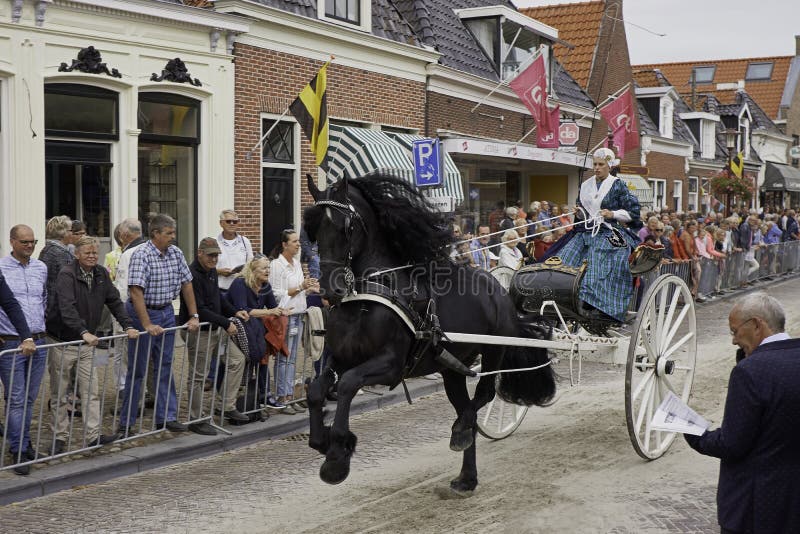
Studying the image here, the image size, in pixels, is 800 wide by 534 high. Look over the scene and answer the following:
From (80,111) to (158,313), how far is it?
15.9 ft

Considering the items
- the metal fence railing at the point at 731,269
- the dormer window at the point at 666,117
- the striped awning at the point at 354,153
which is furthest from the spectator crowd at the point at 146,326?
the dormer window at the point at 666,117

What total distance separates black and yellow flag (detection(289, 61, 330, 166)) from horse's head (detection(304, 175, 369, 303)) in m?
7.70

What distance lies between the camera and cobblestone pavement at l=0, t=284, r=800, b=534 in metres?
5.35

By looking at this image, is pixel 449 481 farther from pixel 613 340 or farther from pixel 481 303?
pixel 613 340

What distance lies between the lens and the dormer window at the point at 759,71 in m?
50.1

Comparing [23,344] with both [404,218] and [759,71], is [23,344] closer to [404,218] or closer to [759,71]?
[404,218]

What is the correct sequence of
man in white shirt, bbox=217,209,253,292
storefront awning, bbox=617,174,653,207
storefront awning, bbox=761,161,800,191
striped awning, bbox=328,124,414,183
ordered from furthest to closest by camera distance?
storefront awning, bbox=761,161,800,191 < storefront awning, bbox=617,174,653,207 < striped awning, bbox=328,124,414,183 < man in white shirt, bbox=217,209,253,292

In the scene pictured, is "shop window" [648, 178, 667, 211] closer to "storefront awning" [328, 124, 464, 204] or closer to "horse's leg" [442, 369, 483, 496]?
"storefront awning" [328, 124, 464, 204]

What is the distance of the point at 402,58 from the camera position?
55.1 feet

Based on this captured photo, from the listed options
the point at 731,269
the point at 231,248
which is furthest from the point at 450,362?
the point at 731,269

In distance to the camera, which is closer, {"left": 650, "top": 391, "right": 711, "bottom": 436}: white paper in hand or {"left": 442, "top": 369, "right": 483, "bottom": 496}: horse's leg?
{"left": 650, "top": 391, "right": 711, "bottom": 436}: white paper in hand

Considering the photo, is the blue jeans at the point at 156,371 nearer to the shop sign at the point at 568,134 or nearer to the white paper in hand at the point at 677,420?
the white paper in hand at the point at 677,420

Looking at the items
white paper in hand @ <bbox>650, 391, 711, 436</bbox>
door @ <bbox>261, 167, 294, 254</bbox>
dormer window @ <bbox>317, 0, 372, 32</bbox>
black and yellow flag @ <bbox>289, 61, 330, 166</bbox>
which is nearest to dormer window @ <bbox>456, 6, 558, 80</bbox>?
dormer window @ <bbox>317, 0, 372, 32</bbox>

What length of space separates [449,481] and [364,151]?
30.9 ft
